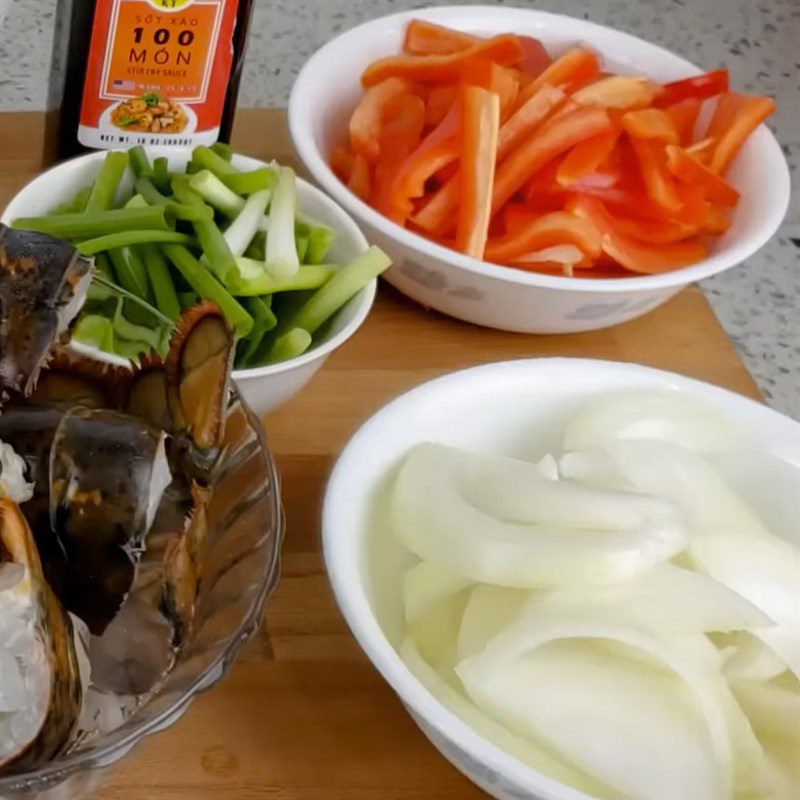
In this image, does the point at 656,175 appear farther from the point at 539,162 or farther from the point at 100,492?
the point at 100,492

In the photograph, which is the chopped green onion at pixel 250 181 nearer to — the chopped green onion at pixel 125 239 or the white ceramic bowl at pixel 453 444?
the chopped green onion at pixel 125 239

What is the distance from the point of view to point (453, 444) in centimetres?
67

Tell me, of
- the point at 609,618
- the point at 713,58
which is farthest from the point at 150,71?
the point at 713,58

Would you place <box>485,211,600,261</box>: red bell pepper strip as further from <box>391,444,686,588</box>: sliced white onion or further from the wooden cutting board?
<box>391,444,686,588</box>: sliced white onion

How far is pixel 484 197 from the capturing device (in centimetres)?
85

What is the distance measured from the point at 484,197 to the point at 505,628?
406mm

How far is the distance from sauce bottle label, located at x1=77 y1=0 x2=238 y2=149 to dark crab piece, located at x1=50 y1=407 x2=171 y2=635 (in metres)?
0.43

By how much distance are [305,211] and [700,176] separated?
332 mm

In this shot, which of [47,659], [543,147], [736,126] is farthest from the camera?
[736,126]

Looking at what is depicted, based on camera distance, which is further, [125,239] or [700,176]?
[700,176]

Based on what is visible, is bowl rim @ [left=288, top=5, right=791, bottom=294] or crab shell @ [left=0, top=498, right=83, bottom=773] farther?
bowl rim @ [left=288, top=5, right=791, bottom=294]

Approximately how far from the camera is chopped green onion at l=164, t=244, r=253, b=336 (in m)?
0.71

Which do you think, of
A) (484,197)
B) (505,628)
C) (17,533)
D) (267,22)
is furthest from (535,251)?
(267,22)

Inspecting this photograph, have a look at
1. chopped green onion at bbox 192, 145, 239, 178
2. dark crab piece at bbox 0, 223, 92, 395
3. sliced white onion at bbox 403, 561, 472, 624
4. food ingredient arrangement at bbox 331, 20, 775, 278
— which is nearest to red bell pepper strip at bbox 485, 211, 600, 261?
food ingredient arrangement at bbox 331, 20, 775, 278
